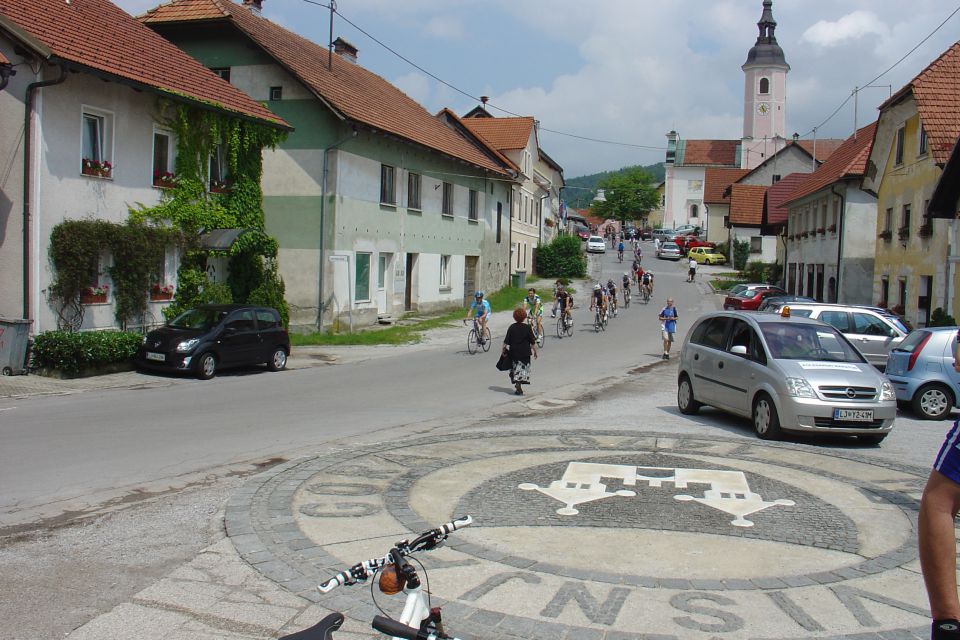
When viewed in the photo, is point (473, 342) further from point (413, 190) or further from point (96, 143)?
point (413, 190)

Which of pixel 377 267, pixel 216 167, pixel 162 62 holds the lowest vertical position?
pixel 377 267

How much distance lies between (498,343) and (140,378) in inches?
478

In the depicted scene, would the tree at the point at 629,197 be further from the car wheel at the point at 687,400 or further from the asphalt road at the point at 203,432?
the car wheel at the point at 687,400

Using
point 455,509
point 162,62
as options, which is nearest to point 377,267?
point 162,62

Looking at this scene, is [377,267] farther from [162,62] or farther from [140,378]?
[140,378]

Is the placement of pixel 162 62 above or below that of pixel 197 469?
above

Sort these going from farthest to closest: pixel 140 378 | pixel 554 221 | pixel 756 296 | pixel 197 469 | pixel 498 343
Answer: pixel 554 221 < pixel 756 296 < pixel 498 343 < pixel 140 378 < pixel 197 469

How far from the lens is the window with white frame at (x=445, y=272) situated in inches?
1459

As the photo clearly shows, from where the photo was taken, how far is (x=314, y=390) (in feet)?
54.3

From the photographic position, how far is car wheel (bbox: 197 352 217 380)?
730 inches

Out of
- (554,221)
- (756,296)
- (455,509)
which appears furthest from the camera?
(554,221)

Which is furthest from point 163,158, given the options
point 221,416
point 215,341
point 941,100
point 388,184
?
point 941,100

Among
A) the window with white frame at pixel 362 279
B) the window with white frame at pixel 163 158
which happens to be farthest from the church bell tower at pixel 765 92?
the window with white frame at pixel 163 158

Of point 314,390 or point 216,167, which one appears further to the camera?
point 216,167
